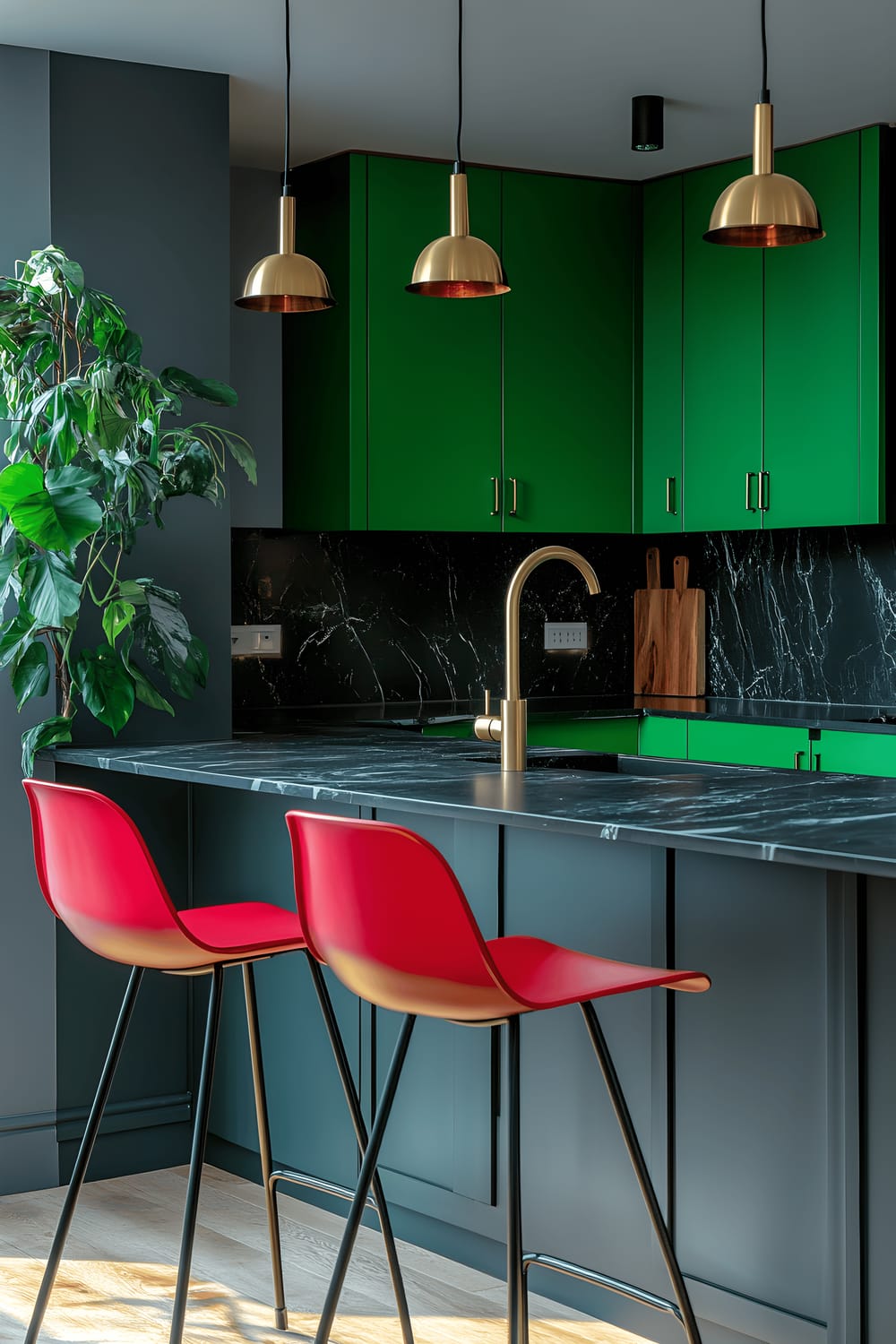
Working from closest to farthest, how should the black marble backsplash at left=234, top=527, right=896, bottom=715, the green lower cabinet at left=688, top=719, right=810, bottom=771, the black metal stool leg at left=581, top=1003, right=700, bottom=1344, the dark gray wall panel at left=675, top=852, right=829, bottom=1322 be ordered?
the black metal stool leg at left=581, top=1003, right=700, bottom=1344 < the dark gray wall panel at left=675, top=852, right=829, bottom=1322 < the green lower cabinet at left=688, top=719, right=810, bottom=771 < the black marble backsplash at left=234, top=527, right=896, bottom=715

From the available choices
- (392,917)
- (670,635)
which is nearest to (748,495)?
(670,635)

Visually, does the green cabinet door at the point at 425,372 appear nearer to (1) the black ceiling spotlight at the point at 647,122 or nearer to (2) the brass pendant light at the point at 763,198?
(1) the black ceiling spotlight at the point at 647,122

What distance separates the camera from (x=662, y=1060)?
2.59 m

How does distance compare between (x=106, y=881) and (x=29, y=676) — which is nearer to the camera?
(x=106, y=881)

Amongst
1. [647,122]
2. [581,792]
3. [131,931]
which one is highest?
[647,122]

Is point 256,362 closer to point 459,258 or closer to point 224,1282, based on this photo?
point 459,258

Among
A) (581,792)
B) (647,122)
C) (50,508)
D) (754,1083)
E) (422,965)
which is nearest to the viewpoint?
(422,965)

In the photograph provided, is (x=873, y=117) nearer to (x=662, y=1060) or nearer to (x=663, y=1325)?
Answer: (x=662, y=1060)

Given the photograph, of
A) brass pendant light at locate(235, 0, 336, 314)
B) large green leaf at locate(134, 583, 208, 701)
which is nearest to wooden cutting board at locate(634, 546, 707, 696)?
large green leaf at locate(134, 583, 208, 701)

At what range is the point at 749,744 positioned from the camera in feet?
15.3

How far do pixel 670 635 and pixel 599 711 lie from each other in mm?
749

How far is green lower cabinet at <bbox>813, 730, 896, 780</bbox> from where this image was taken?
14.1ft

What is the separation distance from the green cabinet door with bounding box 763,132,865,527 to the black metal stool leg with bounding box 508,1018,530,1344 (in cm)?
288

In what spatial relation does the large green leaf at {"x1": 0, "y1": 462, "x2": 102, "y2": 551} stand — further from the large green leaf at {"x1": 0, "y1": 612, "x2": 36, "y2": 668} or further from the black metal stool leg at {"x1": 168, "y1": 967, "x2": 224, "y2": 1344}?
the black metal stool leg at {"x1": 168, "y1": 967, "x2": 224, "y2": 1344}
